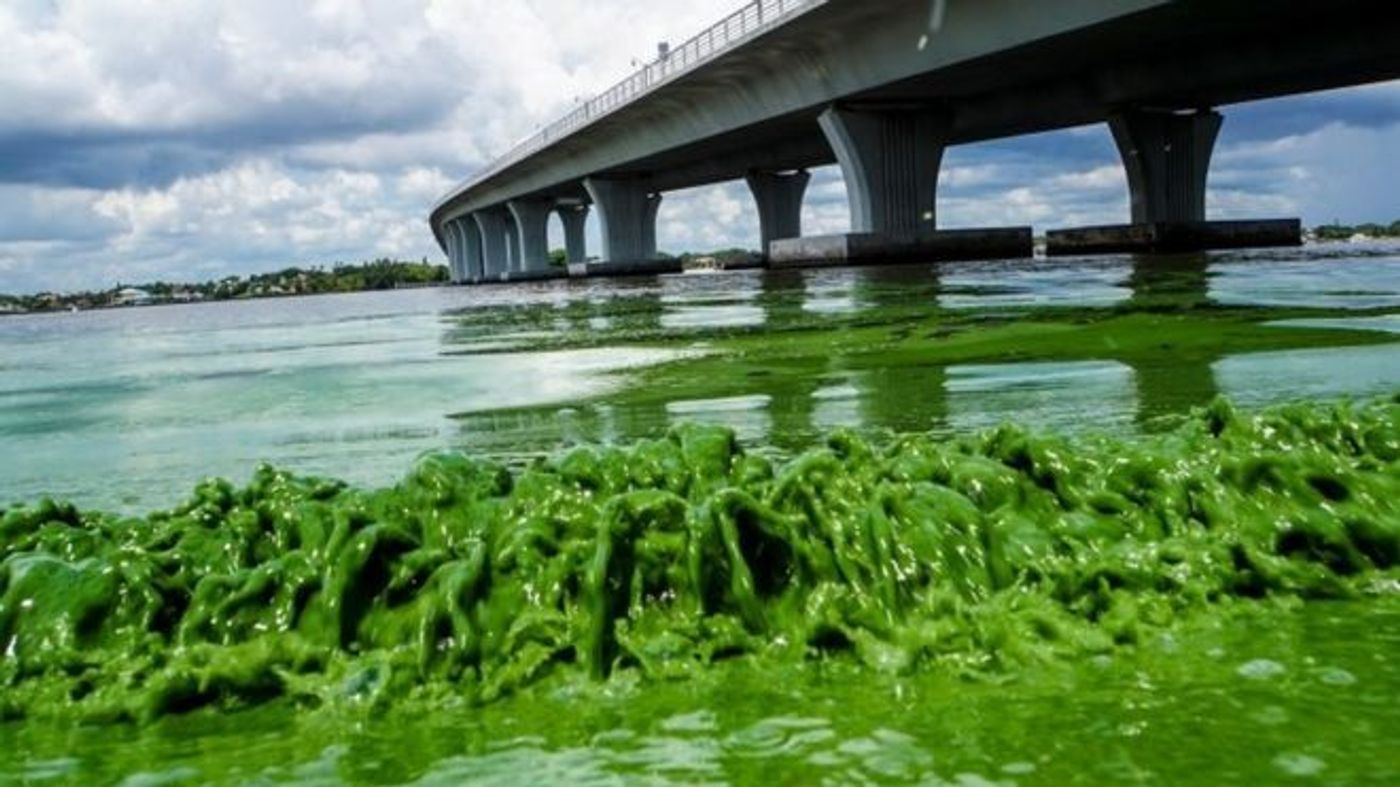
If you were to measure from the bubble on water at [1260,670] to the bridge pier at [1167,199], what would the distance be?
46176mm

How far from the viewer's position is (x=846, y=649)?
307 centimetres

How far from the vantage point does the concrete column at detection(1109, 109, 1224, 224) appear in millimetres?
48250

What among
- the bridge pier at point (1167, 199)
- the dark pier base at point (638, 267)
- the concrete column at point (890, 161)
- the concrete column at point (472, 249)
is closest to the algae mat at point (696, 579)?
the concrete column at point (890, 161)

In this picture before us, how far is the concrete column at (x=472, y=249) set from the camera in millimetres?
109062

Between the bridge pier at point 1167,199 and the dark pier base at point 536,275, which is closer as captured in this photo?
the bridge pier at point 1167,199

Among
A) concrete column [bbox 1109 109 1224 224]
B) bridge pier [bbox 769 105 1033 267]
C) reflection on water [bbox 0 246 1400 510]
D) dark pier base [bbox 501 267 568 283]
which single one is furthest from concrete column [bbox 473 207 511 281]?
reflection on water [bbox 0 246 1400 510]

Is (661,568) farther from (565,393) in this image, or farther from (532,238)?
(532,238)

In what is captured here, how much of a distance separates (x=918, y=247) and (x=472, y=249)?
74.3 meters

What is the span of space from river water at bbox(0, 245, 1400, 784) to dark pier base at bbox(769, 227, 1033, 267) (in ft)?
77.1

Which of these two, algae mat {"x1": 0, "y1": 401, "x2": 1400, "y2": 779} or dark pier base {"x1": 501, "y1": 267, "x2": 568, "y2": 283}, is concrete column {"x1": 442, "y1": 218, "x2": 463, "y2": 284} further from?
algae mat {"x1": 0, "y1": 401, "x2": 1400, "y2": 779}

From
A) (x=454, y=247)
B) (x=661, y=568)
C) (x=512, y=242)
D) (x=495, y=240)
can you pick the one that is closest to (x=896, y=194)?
(x=661, y=568)

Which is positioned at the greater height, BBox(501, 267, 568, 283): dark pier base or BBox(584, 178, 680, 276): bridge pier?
BBox(584, 178, 680, 276): bridge pier

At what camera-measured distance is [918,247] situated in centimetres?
4378

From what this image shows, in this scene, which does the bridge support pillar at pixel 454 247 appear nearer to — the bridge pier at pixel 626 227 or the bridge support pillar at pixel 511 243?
the bridge support pillar at pixel 511 243
